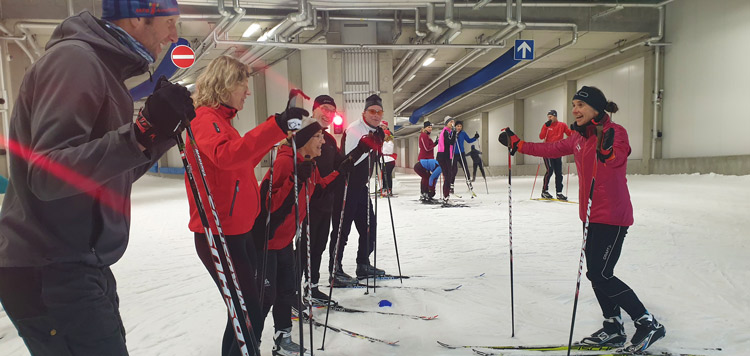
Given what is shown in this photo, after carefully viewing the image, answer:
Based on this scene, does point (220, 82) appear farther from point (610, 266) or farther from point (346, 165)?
point (610, 266)

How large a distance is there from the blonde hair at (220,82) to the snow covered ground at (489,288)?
1498 millimetres

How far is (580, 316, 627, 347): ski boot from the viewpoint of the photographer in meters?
2.46

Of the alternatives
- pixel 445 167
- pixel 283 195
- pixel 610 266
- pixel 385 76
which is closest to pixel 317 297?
pixel 283 195

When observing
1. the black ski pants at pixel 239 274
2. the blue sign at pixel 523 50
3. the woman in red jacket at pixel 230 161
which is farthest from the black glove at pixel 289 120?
the blue sign at pixel 523 50

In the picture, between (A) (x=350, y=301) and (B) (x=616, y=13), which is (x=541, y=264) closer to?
(A) (x=350, y=301)

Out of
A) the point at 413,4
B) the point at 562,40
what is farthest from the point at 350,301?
the point at 562,40

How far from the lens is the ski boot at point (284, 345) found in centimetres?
238

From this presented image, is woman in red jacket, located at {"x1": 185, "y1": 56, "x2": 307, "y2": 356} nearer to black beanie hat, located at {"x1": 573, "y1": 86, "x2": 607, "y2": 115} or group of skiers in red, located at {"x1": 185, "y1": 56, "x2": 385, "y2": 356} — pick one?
group of skiers in red, located at {"x1": 185, "y1": 56, "x2": 385, "y2": 356}

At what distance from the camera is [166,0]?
3.95 ft

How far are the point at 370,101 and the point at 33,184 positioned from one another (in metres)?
3.12

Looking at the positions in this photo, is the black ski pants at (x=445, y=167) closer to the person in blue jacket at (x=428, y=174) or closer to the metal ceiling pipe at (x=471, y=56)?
the person in blue jacket at (x=428, y=174)

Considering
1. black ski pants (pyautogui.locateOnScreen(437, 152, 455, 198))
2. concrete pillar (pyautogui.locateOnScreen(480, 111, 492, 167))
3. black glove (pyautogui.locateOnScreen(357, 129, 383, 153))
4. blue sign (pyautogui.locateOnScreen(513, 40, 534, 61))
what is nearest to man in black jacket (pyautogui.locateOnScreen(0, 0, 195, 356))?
black glove (pyautogui.locateOnScreen(357, 129, 383, 153))

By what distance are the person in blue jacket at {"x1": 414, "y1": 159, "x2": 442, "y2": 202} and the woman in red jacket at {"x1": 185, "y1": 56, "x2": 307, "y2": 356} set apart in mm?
7496

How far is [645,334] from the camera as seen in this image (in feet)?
7.78
